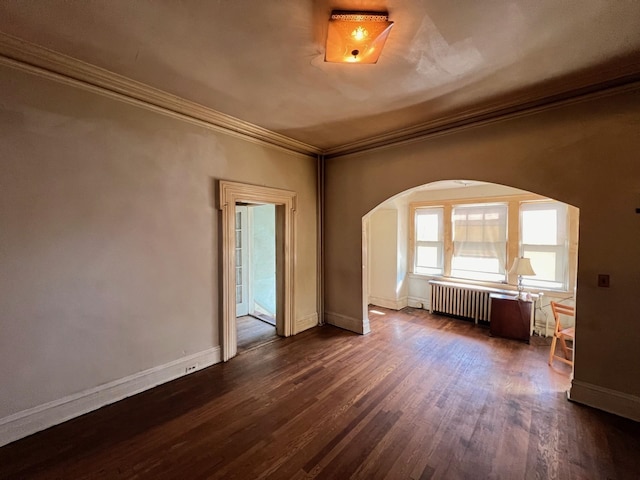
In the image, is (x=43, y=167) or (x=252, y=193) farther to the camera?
(x=252, y=193)

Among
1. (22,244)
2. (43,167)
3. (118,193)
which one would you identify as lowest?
(22,244)

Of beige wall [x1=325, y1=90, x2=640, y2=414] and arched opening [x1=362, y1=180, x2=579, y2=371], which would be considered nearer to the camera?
beige wall [x1=325, y1=90, x2=640, y2=414]

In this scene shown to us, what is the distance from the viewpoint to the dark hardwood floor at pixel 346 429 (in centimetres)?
180

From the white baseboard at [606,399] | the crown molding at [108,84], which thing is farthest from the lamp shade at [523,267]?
the crown molding at [108,84]

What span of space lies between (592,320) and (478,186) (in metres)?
3.03

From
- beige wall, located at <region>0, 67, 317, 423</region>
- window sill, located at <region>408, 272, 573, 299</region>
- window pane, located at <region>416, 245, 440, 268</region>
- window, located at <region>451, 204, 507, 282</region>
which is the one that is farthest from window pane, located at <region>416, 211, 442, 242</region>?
beige wall, located at <region>0, 67, 317, 423</region>

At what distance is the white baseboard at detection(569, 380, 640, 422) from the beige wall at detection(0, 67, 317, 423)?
3747 mm

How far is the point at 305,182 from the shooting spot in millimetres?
4297

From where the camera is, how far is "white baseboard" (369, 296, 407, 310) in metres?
5.52

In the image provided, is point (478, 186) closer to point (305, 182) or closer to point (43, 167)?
point (305, 182)

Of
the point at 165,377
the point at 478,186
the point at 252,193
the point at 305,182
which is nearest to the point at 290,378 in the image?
the point at 165,377

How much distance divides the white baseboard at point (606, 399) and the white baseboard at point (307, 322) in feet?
10.3

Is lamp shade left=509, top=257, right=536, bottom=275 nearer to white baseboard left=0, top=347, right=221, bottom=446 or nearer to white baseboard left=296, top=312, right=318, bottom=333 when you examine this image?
white baseboard left=296, top=312, right=318, bottom=333

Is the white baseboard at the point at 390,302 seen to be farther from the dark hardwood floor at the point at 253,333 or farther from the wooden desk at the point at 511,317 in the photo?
the dark hardwood floor at the point at 253,333
